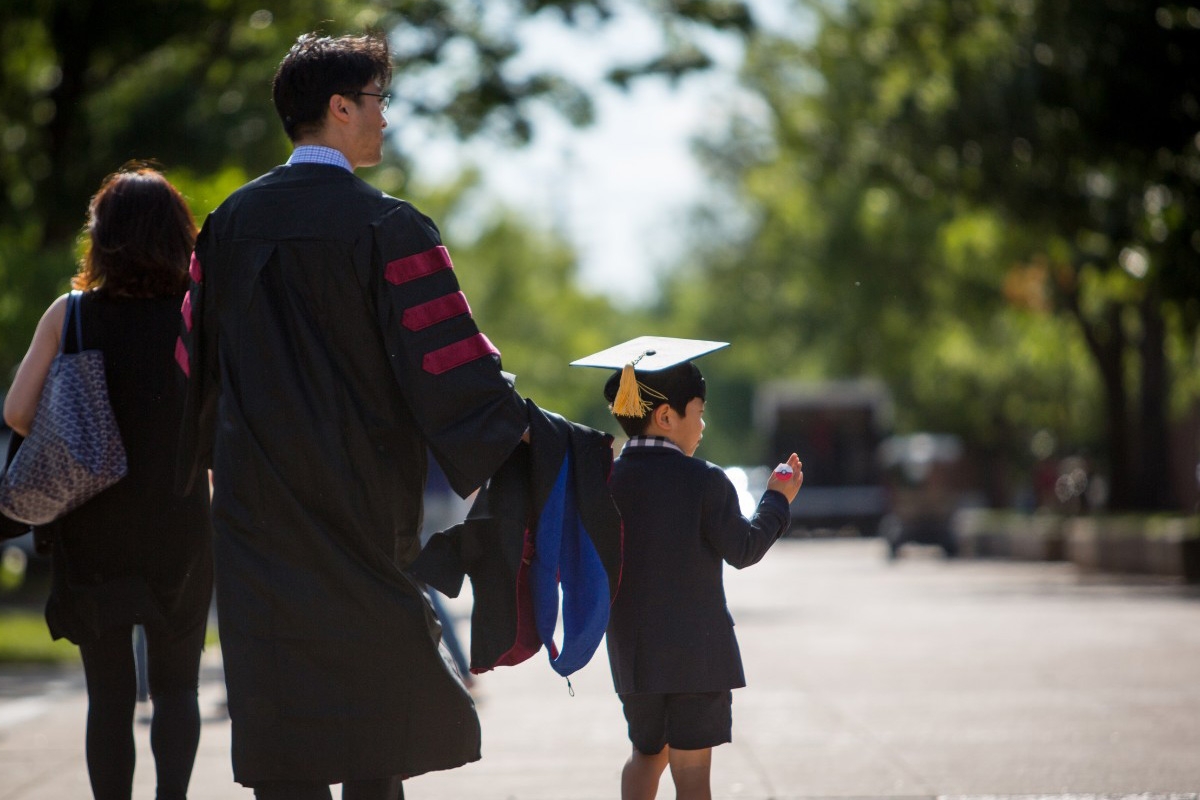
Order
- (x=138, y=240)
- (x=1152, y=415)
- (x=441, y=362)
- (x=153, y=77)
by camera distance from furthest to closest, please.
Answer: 1. (x=1152, y=415)
2. (x=153, y=77)
3. (x=138, y=240)
4. (x=441, y=362)

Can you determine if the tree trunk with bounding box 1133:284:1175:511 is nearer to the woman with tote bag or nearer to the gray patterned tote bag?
the woman with tote bag

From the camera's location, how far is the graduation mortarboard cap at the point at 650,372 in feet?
14.5

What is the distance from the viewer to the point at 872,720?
805 centimetres

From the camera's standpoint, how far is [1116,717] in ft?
26.1

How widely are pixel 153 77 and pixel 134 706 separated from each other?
13197mm

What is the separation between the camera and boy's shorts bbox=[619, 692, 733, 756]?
4.43m

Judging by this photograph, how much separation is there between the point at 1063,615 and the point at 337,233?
467 inches

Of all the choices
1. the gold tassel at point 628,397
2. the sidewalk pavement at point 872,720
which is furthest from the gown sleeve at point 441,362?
the sidewalk pavement at point 872,720

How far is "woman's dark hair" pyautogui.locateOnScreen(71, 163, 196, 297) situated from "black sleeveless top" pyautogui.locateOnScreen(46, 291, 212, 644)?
0.22 feet

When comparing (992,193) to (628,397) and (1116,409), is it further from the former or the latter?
(628,397)

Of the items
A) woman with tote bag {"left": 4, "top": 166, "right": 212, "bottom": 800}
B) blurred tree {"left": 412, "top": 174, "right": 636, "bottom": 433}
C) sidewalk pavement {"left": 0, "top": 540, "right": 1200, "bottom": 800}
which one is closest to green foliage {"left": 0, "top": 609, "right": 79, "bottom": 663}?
sidewalk pavement {"left": 0, "top": 540, "right": 1200, "bottom": 800}

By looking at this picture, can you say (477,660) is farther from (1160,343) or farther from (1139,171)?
(1160,343)

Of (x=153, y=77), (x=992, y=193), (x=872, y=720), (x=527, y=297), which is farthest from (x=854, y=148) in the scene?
(x=527, y=297)

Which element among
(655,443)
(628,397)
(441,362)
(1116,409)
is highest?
(441,362)
